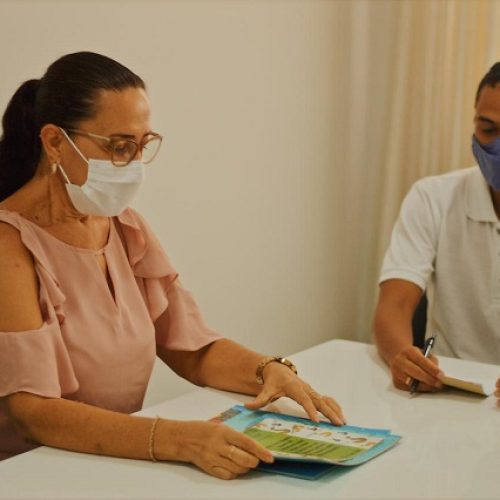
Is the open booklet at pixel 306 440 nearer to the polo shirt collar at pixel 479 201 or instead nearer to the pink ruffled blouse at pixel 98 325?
the pink ruffled blouse at pixel 98 325

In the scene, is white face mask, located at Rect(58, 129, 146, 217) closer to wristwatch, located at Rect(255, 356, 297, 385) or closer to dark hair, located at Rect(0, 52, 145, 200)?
dark hair, located at Rect(0, 52, 145, 200)

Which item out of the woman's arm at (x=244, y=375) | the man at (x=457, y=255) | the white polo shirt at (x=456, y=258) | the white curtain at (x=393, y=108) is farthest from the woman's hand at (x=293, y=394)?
the white curtain at (x=393, y=108)

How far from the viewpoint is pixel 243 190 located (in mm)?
3309

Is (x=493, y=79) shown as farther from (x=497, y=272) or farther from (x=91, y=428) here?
(x=91, y=428)

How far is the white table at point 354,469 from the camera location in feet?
4.49

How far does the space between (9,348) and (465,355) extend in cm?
146

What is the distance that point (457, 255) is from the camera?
102 inches

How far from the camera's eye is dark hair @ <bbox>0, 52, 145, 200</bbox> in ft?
5.85

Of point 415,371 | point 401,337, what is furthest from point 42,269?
point 401,337

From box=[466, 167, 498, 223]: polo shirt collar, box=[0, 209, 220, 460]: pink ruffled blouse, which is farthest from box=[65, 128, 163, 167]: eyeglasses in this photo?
box=[466, 167, 498, 223]: polo shirt collar

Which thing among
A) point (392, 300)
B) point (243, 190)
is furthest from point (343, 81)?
point (392, 300)

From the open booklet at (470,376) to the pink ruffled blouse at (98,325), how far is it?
559 millimetres

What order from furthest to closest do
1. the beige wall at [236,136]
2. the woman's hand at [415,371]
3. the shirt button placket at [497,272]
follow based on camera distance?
the beige wall at [236,136]
the shirt button placket at [497,272]
the woman's hand at [415,371]

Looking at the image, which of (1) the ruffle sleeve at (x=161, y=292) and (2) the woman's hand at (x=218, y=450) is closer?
(2) the woman's hand at (x=218, y=450)
